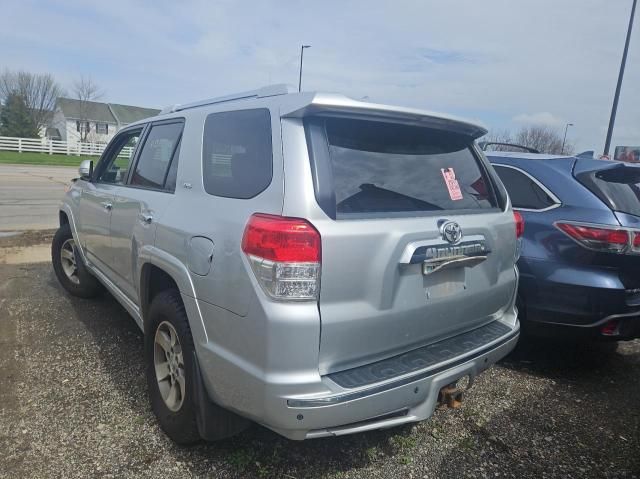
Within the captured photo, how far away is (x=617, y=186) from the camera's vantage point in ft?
12.7

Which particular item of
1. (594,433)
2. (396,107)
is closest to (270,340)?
(396,107)

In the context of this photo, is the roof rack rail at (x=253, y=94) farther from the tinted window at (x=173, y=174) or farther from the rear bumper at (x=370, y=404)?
the rear bumper at (x=370, y=404)

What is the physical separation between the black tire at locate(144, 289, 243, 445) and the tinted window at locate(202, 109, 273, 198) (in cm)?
68

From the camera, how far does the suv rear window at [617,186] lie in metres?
3.66

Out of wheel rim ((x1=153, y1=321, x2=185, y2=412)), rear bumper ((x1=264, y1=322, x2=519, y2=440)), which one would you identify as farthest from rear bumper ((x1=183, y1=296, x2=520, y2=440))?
wheel rim ((x1=153, y1=321, x2=185, y2=412))

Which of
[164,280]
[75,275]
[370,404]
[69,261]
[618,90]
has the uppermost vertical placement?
[618,90]

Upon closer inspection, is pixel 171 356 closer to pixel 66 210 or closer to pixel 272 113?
pixel 272 113

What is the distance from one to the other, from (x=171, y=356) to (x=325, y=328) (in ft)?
3.84

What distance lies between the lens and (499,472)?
8.52 ft

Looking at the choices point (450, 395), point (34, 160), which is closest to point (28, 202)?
point (450, 395)

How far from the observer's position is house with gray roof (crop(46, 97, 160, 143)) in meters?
57.0

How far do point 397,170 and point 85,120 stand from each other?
6327 cm

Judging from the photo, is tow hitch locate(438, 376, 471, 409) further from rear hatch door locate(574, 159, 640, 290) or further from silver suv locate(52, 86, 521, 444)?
rear hatch door locate(574, 159, 640, 290)

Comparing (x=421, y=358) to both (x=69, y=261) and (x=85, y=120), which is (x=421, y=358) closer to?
(x=69, y=261)
